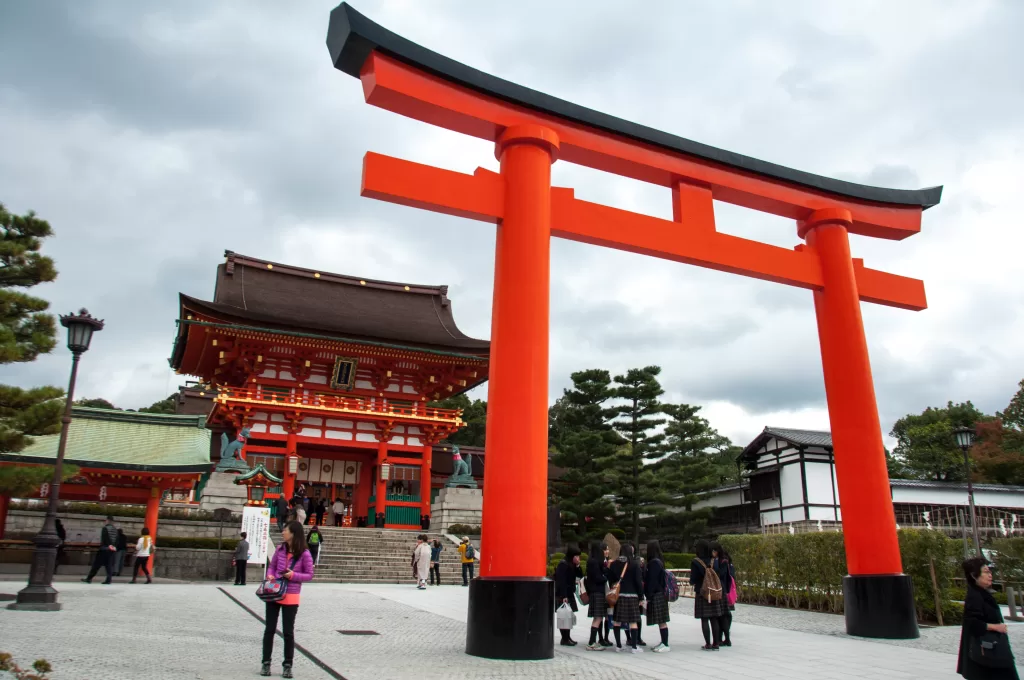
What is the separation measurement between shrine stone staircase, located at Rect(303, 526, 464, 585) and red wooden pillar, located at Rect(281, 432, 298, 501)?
273 centimetres

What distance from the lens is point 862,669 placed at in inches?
273

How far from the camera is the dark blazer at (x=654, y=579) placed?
8.20 m

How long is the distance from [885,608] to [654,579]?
326 cm

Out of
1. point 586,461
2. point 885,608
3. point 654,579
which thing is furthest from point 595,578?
point 586,461

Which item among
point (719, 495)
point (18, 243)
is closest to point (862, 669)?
point (18, 243)

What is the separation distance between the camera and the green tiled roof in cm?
1638

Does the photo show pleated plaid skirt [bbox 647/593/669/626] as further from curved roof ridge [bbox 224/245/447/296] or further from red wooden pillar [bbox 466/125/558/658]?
curved roof ridge [bbox 224/245/447/296]

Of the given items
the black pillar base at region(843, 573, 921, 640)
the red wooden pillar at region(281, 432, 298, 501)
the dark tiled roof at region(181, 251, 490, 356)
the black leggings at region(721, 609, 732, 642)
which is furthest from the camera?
the dark tiled roof at region(181, 251, 490, 356)

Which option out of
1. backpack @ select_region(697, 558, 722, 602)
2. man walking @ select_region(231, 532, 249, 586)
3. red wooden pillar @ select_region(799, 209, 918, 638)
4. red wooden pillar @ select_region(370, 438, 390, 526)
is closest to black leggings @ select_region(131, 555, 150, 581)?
man walking @ select_region(231, 532, 249, 586)

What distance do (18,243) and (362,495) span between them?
54.8 ft

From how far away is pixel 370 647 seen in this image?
287 inches

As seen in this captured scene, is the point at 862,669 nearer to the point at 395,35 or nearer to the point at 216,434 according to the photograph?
the point at 395,35

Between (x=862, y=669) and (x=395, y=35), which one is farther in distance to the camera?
A: (x=395, y=35)

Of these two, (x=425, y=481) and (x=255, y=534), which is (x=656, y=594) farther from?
(x=425, y=481)
